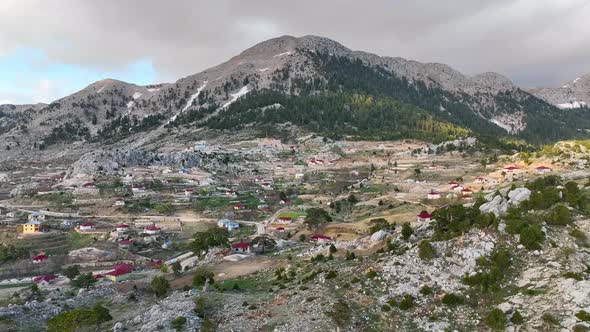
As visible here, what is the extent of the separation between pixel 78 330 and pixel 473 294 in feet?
122

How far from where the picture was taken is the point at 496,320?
34.4 m

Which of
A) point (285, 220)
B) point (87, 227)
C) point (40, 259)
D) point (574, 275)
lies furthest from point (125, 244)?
point (574, 275)

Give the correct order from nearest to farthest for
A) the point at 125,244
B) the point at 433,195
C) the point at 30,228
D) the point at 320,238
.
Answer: the point at 320,238
the point at 125,244
the point at 30,228
the point at 433,195

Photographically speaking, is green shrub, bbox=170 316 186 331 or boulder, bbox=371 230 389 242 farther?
boulder, bbox=371 230 389 242

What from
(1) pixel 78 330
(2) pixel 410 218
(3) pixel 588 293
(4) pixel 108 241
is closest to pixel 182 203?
(4) pixel 108 241

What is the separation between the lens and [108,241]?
347 ft

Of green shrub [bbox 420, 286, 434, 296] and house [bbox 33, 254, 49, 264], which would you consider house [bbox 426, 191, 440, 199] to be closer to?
green shrub [bbox 420, 286, 434, 296]

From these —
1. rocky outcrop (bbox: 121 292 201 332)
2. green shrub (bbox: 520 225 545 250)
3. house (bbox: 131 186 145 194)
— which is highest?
green shrub (bbox: 520 225 545 250)

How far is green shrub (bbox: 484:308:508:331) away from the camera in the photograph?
34.1m

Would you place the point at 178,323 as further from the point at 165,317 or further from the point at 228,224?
the point at 228,224

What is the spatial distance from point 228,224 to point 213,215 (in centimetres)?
1668

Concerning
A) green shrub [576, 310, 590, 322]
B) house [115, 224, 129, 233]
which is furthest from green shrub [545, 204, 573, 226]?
house [115, 224, 129, 233]

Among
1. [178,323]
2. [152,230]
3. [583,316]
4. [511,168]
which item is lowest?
[152,230]

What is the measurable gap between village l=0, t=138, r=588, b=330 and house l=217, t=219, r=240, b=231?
0.87 ft
